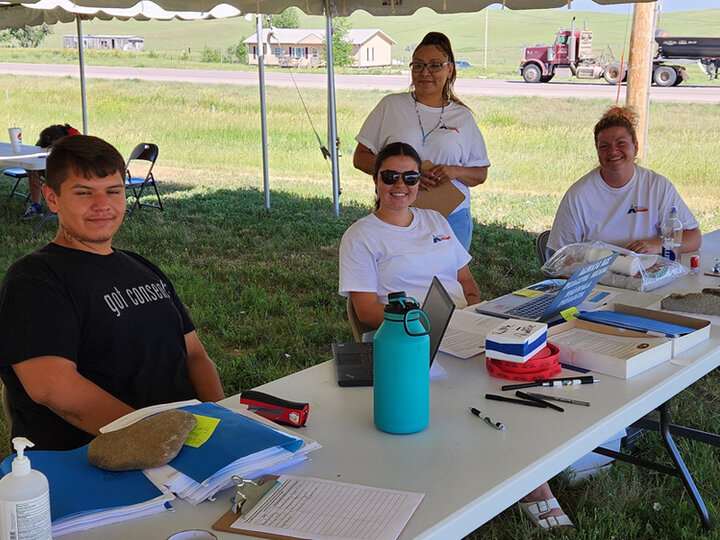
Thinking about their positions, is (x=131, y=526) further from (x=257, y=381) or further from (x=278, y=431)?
(x=257, y=381)

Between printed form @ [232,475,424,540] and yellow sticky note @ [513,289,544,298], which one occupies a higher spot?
yellow sticky note @ [513,289,544,298]

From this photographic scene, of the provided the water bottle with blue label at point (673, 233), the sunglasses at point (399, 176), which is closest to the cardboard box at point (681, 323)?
the sunglasses at point (399, 176)

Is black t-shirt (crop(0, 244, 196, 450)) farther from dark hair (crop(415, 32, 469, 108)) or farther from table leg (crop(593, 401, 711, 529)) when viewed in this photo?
dark hair (crop(415, 32, 469, 108))

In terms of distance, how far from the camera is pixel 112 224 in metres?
1.92

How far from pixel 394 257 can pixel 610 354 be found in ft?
2.92

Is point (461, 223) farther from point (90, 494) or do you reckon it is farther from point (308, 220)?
point (308, 220)

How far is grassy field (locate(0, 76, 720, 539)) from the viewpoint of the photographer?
2.75m

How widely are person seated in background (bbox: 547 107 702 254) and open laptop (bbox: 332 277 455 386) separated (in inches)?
63.7

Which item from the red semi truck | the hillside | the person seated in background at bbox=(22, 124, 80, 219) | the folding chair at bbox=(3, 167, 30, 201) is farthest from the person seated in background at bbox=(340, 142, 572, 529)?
the hillside

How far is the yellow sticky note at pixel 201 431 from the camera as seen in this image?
1.39m

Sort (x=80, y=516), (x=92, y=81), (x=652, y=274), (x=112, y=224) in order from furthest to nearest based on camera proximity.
A: (x=92, y=81)
(x=652, y=274)
(x=112, y=224)
(x=80, y=516)

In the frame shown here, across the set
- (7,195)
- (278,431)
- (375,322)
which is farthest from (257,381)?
(7,195)

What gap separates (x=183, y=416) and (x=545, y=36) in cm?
5593

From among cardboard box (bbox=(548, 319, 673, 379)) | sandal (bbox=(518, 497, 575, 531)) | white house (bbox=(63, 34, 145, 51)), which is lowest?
sandal (bbox=(518, 497, 575, 531))
